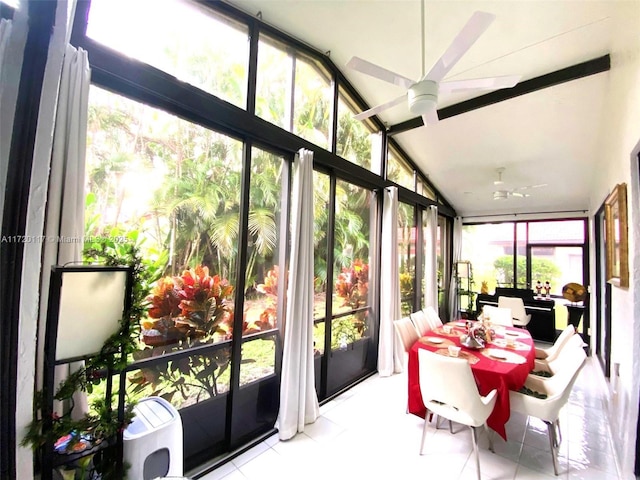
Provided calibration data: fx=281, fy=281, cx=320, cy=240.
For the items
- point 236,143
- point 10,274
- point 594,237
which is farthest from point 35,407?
point 594,237

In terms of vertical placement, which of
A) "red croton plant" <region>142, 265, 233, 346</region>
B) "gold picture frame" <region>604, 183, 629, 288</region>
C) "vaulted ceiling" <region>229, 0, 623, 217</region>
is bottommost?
"red croton plant" <region>142, 265, 233, 346</region>

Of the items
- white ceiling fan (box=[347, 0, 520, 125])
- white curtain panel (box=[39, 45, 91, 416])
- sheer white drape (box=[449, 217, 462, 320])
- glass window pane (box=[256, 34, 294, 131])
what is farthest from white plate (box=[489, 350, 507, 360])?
sheer white drape (box=[449, 217, 462, 320])

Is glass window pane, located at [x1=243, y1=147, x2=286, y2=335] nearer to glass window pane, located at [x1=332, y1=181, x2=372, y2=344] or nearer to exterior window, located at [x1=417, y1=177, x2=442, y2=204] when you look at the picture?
glass window pane, located at [x1=332, y1=181, x2=372, y2=344]

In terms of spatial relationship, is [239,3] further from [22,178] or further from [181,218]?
[22,178]

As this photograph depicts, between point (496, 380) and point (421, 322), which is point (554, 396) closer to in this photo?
point (496, 380)

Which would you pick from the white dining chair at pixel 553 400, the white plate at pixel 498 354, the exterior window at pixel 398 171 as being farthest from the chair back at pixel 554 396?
the exterior window at pixel 398 171

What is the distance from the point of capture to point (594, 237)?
4.61 m

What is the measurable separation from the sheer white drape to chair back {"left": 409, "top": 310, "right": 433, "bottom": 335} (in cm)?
326

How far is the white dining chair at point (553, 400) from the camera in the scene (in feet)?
6.81

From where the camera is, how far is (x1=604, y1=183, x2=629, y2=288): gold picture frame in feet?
7.39

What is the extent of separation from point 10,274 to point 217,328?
4.35 feet

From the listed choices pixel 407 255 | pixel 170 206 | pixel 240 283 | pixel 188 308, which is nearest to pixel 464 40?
pixel 170 206

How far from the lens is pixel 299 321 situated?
2.52 metres

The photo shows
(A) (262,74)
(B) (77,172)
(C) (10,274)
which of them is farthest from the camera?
(A) (262,74)
